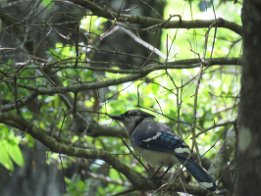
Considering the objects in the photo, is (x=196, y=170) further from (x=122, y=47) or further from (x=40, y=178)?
(x=122, y=47)

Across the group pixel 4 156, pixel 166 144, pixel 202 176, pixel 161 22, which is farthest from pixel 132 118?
pixel 202 176

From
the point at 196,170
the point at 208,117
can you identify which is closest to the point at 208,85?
the point at 208,117

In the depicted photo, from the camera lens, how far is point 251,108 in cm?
182

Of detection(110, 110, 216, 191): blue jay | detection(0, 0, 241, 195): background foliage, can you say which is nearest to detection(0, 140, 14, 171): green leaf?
detection(0, 0, 241, 195): background foliage

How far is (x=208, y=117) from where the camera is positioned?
214 inches

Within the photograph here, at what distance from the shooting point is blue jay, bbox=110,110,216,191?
15.9 ft

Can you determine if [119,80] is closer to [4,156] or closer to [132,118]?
[4,156]

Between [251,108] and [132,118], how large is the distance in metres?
4.06

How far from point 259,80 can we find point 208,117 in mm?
3655

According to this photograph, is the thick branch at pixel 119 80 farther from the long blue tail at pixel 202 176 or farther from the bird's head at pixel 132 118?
the bird's head at pixel 132 118

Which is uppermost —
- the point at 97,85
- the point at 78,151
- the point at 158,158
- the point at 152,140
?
the point at 97,85

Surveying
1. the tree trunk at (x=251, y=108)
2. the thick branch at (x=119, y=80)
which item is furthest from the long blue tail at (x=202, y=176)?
the tree trunk at (x=251, y=108)

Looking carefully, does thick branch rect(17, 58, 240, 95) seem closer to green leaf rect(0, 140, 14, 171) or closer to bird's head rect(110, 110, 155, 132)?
green leaf rect(0, 140, 14, 171)

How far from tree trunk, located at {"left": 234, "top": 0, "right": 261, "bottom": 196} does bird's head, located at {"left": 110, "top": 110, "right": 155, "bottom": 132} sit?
3.88 m
